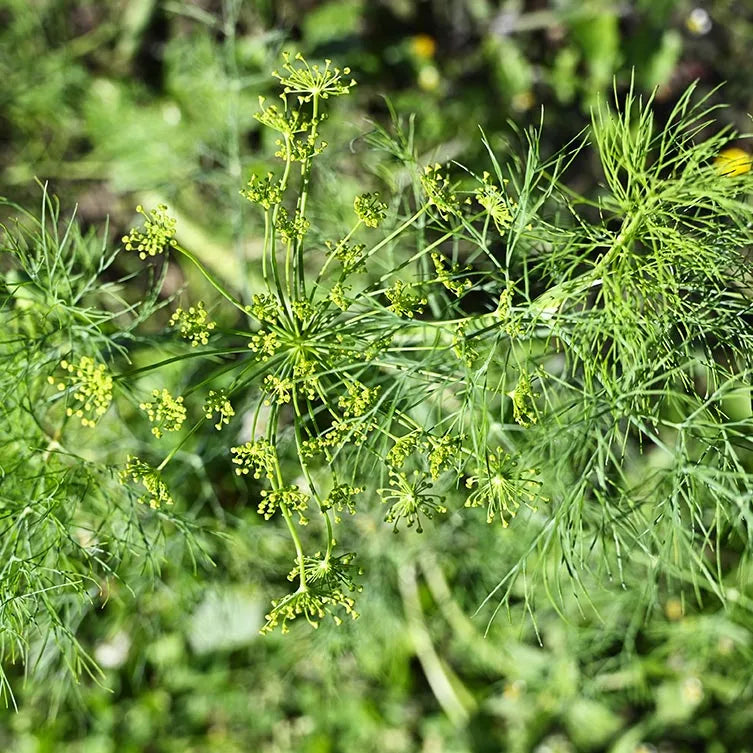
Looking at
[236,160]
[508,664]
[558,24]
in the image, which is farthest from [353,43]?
[508,664]

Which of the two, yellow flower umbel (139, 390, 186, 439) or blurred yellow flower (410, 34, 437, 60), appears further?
blurred yellow flower (410, 34, 437, 60)

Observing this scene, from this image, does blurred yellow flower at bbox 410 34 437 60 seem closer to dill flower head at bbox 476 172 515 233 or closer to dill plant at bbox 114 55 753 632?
dill plant at bbox 114 55 753 632

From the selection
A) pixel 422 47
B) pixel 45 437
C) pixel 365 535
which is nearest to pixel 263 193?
pixel 45 437

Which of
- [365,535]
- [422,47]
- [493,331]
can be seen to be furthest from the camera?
[422,47]

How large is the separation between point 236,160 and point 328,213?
405mm

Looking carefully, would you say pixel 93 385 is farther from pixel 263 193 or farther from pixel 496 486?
pixel 496 486

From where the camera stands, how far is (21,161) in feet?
13.2

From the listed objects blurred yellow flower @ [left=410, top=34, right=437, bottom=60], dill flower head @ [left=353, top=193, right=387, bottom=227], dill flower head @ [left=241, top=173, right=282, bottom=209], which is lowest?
blurred yellow flower @ [left=410, top=34, right=437, bottom=60]

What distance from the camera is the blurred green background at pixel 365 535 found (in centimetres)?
352

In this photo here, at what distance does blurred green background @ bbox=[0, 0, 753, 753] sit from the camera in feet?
11.5

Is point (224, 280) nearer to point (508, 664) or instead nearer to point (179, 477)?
point (179, 477)

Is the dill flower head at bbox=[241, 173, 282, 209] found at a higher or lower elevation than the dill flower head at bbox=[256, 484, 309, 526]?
higher

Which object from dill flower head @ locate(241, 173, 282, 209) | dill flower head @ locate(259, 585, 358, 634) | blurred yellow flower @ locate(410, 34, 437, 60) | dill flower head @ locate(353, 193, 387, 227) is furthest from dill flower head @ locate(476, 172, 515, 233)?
blurred yellow flower @ locate(410, 34, 437, 60)

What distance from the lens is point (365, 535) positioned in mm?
3334
